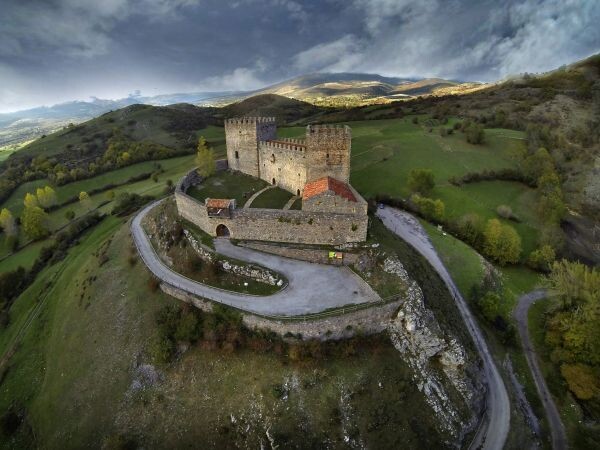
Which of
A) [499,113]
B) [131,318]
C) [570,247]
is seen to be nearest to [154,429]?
[131,318]

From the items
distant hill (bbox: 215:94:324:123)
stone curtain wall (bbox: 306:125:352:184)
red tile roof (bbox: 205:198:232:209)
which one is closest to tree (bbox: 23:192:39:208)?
red tile roof (bbox: 205:198:232:209)

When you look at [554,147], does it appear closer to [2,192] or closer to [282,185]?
[282,185]

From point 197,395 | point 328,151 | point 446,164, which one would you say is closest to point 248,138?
point 328,151

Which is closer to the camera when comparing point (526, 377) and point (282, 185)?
point (526, 377)

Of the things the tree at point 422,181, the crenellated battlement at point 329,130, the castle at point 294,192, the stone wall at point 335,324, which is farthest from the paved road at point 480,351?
the crenellated battlement at point 329,130

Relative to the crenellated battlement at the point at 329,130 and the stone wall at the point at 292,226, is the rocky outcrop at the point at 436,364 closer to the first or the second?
the stone wall at the point at 292,226

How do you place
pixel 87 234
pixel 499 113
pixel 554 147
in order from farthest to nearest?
1. pixel 499 113
2. pixel 554 147
3. pixel 87 234
